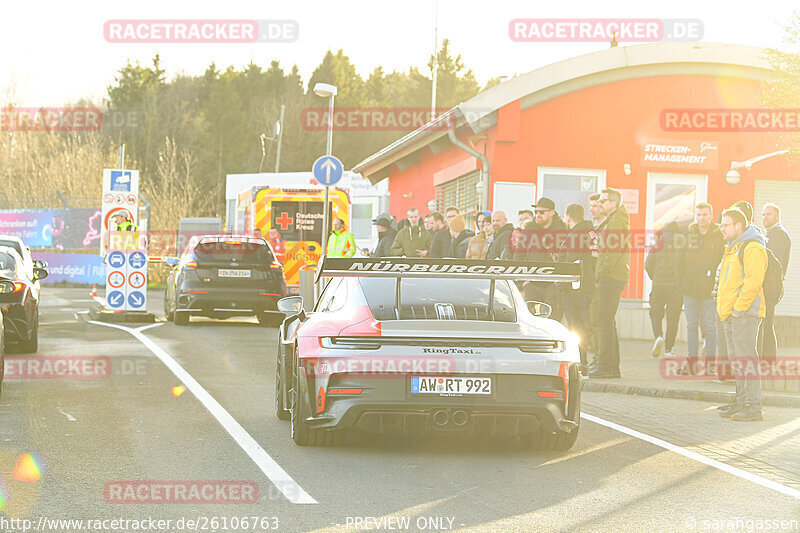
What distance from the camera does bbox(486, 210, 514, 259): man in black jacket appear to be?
14967 mm

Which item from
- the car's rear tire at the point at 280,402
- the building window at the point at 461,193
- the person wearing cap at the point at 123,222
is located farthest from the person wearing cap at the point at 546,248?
the person wearing cap at the point at 123,222

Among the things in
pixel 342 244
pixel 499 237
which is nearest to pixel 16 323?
pixel 499 237

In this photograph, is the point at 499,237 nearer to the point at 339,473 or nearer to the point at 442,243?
the point at 442,243

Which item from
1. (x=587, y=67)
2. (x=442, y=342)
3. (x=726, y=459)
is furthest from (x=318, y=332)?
(x=587, y=67)

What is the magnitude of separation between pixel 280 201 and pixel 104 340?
33.8 feet

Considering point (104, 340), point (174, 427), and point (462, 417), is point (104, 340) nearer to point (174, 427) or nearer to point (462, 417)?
point (174, 427)

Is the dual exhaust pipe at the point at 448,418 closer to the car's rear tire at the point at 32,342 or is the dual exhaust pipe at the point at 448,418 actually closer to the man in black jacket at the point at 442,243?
the car's rear tire at the point at 32,342

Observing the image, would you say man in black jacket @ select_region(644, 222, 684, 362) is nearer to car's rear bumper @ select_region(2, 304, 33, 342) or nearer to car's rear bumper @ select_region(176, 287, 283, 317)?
car's rear bumper @ select_region(176, 287, 283, 317)

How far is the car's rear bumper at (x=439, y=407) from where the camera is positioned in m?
7.62

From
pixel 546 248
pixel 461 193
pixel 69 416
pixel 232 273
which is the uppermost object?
pixel 461 193

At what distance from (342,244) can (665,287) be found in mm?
7098

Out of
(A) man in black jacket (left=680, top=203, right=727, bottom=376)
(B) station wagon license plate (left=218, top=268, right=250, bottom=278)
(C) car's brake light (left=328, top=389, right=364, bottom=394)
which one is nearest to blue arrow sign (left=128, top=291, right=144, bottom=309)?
(B) station wagon license plate (left=218, top=268, right=250, bottom=278)

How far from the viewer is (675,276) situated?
1571cm

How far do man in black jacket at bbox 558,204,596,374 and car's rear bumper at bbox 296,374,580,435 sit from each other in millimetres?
5483
